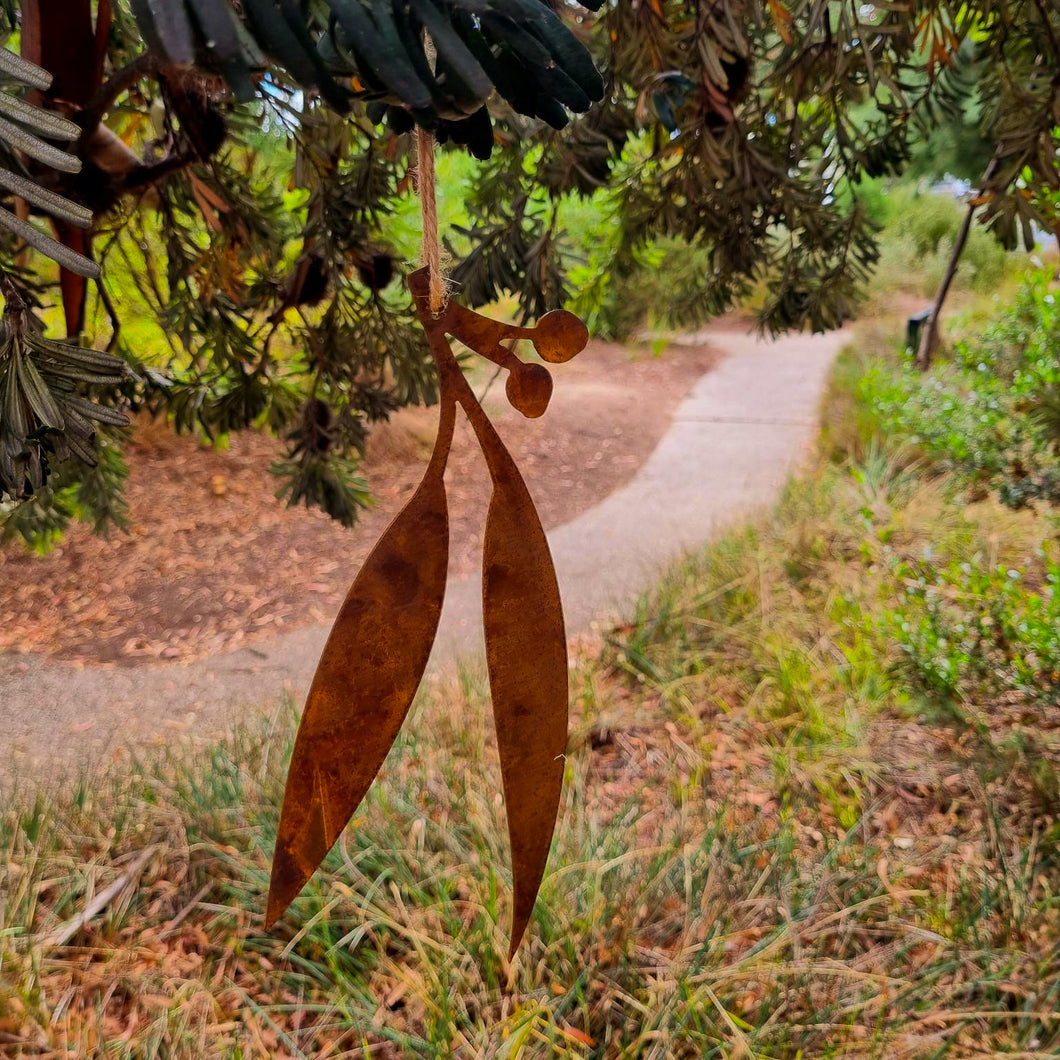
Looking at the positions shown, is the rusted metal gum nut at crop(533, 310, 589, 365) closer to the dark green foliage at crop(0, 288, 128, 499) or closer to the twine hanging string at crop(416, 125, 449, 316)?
the twine hanging string at crop(416, 125, 449, 316)

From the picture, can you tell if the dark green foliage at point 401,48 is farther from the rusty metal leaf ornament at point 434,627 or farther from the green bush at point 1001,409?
the green bush at point 1001,409

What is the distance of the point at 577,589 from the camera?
332 centimetres

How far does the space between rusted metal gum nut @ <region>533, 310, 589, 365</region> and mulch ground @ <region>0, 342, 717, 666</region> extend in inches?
51.7

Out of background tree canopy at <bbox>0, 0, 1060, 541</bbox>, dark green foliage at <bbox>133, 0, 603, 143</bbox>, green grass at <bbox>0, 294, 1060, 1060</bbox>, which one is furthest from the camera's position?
green grass at <bbox>0, 294, 1060, 1060</bbox>

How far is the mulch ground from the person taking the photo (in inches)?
102

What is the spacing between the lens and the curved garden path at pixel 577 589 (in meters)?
1.99

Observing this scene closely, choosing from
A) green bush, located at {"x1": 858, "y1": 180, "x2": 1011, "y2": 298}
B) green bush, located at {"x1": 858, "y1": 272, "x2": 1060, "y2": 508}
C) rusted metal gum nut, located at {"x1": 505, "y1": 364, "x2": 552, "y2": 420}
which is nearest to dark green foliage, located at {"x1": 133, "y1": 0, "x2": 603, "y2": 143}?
rusted metal gum nut, located at {"x1": 505, "y1": 364, "x2": 552, "y2": 420}

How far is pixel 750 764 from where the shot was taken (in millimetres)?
2059

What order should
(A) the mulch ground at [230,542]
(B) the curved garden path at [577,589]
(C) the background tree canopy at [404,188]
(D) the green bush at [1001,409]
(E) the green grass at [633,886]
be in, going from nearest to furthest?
(C) the background tree canopy at [404,188]
(E) the green grass at [633,886]
(B) the curved garden path at [577,589]
(D) the green bush at [1001,409]
(A) the mulch ground at [230,542]

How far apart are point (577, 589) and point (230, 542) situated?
1.47 meters

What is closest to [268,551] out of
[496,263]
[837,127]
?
[496,263]

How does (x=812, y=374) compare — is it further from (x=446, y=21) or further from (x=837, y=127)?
(x=446, y=21)

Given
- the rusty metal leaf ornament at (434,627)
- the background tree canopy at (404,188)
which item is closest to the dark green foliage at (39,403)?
the background tree canopy at (404,188)

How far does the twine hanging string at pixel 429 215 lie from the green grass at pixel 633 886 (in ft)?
3.57
